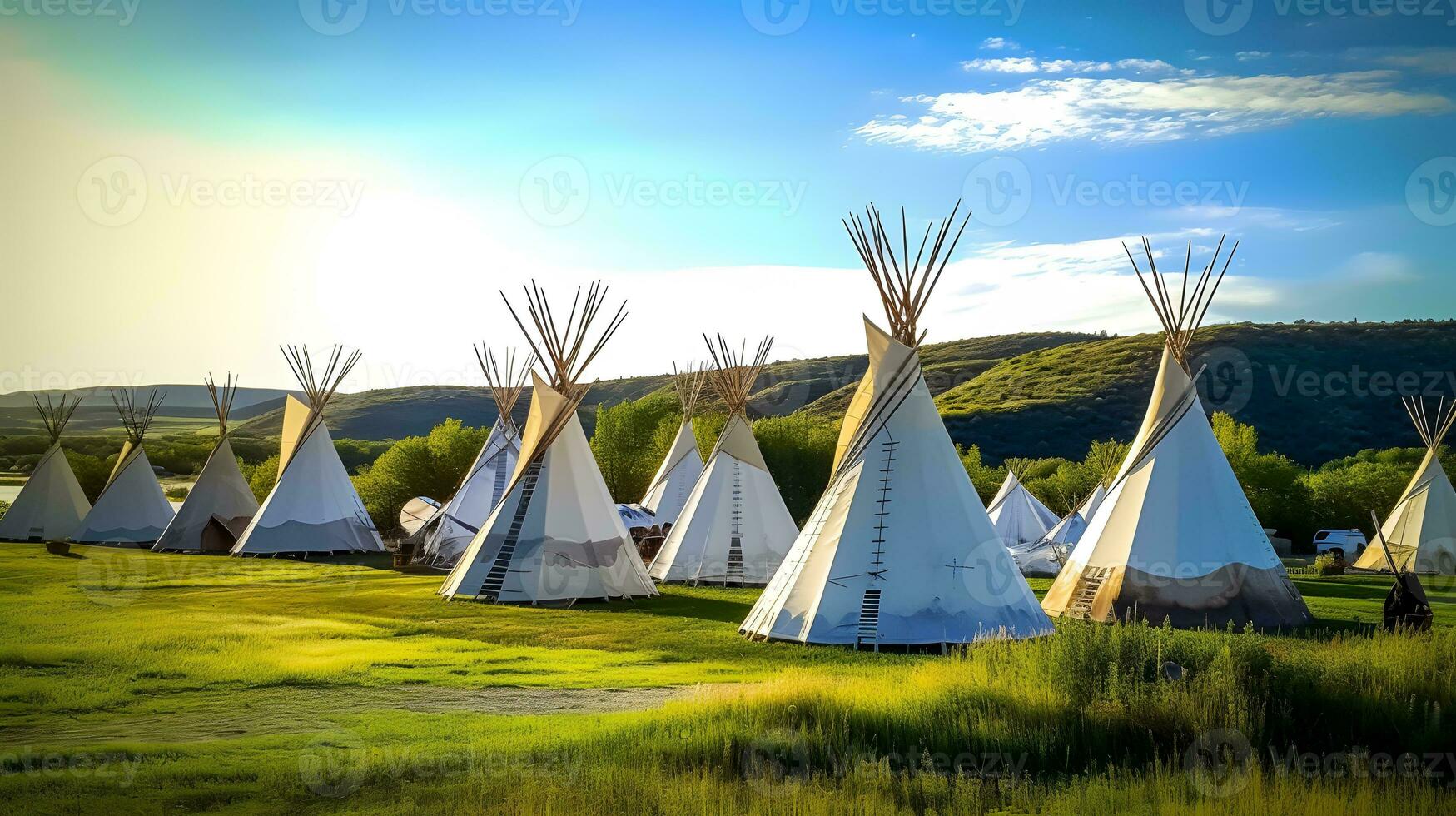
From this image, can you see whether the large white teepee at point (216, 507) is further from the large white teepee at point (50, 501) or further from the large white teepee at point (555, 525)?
the large white teepee at point (555, 525)

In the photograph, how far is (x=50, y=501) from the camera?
3133 centimetres

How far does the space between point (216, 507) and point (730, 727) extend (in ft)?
80.4

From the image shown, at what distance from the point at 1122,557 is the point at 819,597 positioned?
5.28m

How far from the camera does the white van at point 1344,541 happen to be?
32.3 m

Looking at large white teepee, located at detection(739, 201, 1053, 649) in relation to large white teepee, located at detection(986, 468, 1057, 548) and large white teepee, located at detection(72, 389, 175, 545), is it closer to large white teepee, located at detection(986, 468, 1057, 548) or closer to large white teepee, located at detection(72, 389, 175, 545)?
large white teepee, located at detection(986, 468, 1057, 548)

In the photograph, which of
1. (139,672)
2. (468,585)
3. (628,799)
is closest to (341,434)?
(468,585)

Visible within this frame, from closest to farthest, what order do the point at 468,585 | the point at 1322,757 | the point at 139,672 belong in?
the point at 1322,757 < the point at 139,672 < the point at 468,585

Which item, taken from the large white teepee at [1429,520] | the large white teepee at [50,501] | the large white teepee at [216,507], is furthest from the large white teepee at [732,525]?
the large white teepee at [50,501]

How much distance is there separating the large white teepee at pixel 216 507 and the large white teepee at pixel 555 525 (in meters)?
12.7

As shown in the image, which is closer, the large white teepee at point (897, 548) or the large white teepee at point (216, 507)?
the large white teepee at point (897, 548)

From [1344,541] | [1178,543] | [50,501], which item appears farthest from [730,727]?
[1344,541]

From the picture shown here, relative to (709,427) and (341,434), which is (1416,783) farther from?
(341,434)

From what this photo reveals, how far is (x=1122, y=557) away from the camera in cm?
1525

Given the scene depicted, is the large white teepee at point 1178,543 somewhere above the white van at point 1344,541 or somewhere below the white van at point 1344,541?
above
